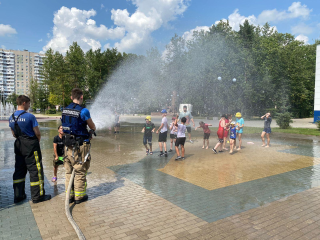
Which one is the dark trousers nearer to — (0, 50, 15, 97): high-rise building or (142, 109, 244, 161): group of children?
(142, 109, 244, 161): group of children

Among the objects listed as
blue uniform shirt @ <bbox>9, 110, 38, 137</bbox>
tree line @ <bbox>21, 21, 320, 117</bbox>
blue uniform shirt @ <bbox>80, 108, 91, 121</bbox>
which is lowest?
blue uniform shirt @ <bbox>9, 110, 38, 137</bbox>

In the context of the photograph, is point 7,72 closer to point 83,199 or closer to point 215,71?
point 215,71

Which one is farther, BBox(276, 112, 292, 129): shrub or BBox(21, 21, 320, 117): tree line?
BBox(21, 21, 320, 117): tree line

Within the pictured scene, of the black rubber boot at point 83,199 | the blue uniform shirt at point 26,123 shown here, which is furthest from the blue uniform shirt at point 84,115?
the black rubber boot at point 83,199

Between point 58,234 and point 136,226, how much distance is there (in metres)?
1.10

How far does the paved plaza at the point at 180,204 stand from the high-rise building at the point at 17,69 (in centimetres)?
13901

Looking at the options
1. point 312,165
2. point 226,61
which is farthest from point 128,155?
point 226,61

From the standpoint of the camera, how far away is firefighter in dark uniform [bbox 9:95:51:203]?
4527 millimetres

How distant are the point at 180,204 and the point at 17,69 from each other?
6333 inches

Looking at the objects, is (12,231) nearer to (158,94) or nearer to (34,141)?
(34,141)

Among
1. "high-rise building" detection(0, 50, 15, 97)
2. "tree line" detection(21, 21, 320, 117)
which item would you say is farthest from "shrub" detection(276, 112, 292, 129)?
"high-rise building" detection(0, 50, 15, 97)

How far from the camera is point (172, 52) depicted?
51312mm

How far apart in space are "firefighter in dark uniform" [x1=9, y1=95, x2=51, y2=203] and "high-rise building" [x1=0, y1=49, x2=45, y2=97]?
139 m

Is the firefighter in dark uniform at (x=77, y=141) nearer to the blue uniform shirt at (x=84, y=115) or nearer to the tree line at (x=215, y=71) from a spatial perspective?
the blue uniform shirt at (x=84, y=115)
